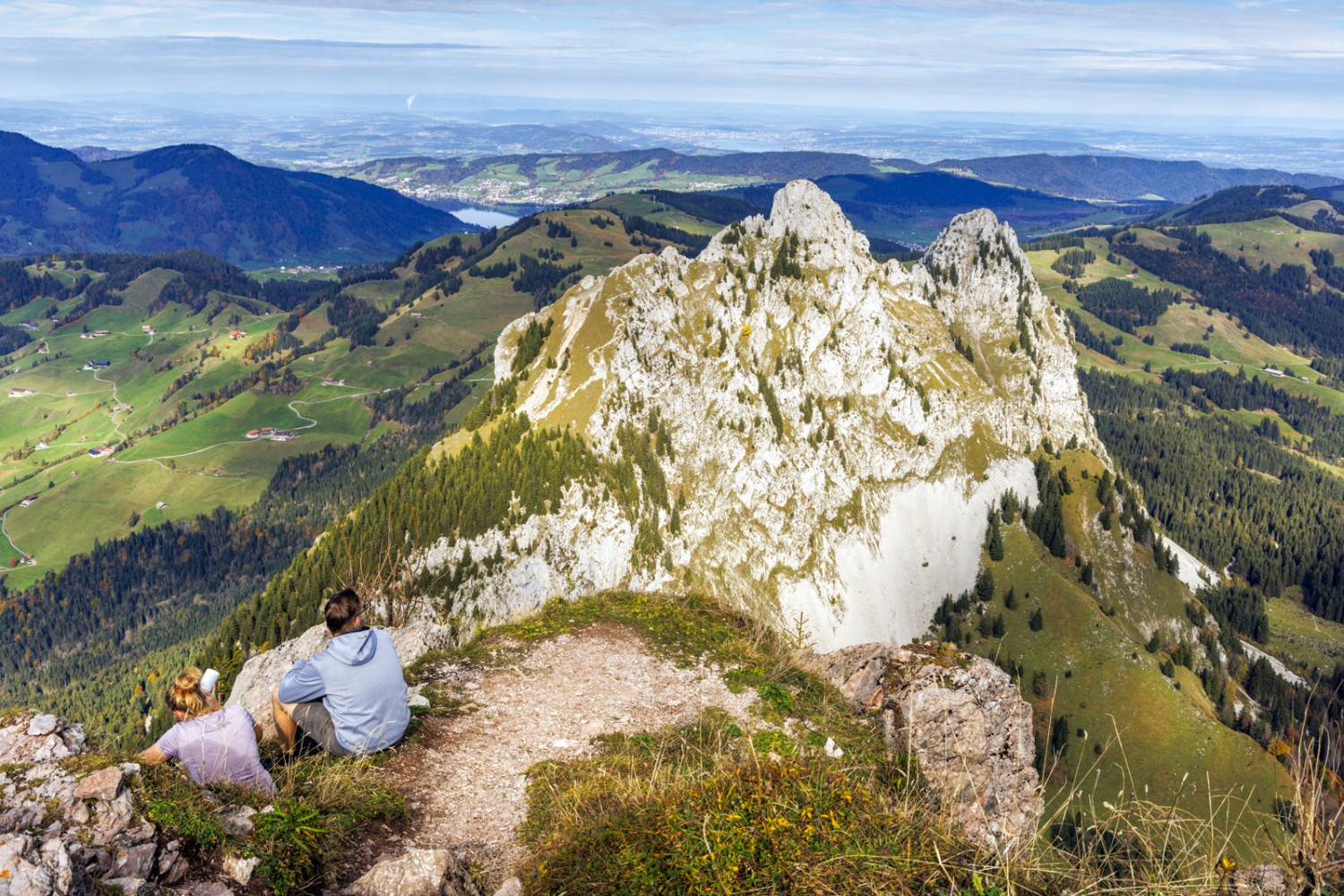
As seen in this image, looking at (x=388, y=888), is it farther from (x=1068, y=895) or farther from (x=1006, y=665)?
(x=1006, y=665)

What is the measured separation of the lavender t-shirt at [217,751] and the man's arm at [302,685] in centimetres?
166

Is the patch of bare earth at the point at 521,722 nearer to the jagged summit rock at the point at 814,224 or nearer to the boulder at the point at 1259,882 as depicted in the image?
the boulder at the point at 1259,882

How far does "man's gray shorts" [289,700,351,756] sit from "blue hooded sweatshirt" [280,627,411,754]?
0.39 feet

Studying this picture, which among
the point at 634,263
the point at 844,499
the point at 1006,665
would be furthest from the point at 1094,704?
the point at 634,263

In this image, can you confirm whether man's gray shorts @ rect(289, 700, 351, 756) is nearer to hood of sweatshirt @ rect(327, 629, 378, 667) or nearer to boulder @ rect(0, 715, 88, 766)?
hood of sweatshirt @ rect(327, 629, 378, 667)

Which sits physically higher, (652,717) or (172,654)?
(652,717)

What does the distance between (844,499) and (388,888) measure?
416 ft

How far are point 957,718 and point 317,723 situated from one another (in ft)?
52.2

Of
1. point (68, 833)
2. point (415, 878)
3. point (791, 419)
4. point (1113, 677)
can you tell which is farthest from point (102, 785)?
point (1113, 677)

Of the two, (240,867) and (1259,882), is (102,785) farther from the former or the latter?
(1259,882)

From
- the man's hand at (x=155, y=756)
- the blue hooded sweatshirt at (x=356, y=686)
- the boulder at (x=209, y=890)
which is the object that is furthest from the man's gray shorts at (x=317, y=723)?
the boulder at (x=209, y=890)

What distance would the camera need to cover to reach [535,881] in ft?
35.6

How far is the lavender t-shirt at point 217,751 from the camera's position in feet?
40.3

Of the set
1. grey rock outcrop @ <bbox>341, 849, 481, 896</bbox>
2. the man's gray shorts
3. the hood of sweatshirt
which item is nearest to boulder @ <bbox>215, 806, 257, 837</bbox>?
grey rock outcrop @ <bbox>341, 849, 481, 896</bbox>
